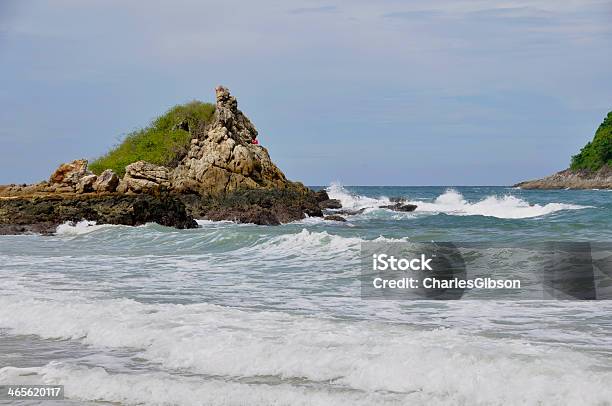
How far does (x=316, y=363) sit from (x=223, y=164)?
3016 cm

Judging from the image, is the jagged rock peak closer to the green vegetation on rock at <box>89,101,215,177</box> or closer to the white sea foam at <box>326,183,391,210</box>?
the green vegetation on rock at <box>89,101,215,177</box>

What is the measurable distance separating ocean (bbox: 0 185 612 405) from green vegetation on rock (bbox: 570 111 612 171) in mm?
106621

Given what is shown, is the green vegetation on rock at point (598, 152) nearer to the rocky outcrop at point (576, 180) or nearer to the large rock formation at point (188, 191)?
the rocky outcrop at point (576, 180)

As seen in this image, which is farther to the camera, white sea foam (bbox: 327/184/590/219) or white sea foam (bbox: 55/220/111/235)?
white sea foam (bbox: 327/184/590/219)

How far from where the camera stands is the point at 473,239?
71.0 feet

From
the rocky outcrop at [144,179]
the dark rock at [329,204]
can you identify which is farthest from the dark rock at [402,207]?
the rocky outcrop at [144,179]

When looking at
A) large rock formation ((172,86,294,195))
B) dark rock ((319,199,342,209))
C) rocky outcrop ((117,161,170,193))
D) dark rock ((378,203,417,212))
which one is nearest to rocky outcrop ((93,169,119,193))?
rocky outcrop ((117,161,170,193))

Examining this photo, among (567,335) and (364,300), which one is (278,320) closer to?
(364,300)

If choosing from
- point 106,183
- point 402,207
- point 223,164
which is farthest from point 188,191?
point 402,207

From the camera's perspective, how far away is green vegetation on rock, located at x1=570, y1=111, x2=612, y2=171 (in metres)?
111

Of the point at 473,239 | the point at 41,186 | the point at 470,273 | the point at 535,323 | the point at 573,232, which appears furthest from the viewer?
the point at 41,186

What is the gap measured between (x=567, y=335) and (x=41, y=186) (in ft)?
92.0

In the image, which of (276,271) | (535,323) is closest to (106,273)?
(276,271)

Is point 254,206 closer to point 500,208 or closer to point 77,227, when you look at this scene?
point 77,227
